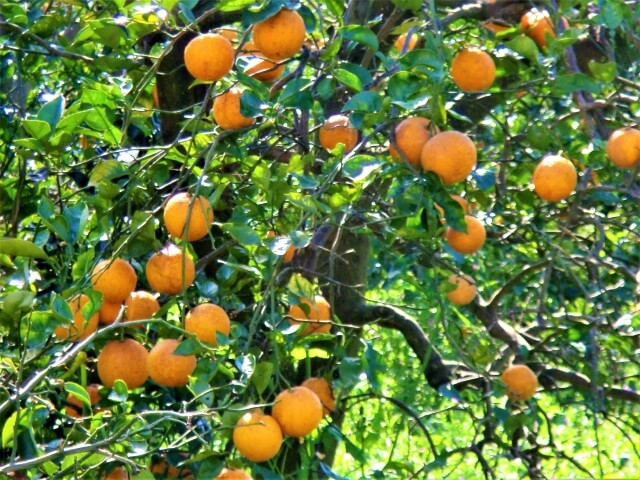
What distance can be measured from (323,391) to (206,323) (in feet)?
1.13

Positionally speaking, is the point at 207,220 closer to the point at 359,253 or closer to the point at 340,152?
the point at 340,152

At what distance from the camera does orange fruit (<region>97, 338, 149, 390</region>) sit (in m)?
1.45

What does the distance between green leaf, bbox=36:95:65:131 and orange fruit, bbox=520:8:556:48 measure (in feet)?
2.38

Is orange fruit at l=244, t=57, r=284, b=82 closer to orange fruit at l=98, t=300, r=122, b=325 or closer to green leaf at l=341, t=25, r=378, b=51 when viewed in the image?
green leaf at l=341, t=25, r=378, b=51

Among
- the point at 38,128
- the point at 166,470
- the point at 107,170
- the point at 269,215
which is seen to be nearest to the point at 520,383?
the point at 269,215

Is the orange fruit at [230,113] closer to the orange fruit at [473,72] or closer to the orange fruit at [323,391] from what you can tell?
the orange fruit at [473,72]

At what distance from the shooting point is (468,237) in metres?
1.46

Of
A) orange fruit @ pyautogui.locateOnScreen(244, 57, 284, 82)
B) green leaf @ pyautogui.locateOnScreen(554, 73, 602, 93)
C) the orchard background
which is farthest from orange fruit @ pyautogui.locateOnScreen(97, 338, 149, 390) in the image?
green leaf @ pyautogui.locateOnScreen(554, 73, 602, 93)

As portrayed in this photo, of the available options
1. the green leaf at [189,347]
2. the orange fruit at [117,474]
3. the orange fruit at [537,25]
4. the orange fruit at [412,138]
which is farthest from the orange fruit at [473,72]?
the orange fruit at [117,474]

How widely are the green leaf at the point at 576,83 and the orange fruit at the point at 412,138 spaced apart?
21 cm

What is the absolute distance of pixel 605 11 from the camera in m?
1.46

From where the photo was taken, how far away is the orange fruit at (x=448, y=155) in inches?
49.6

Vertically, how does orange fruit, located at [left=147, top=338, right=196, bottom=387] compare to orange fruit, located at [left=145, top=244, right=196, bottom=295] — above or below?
below

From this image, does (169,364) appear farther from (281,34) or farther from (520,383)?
(520,383)
